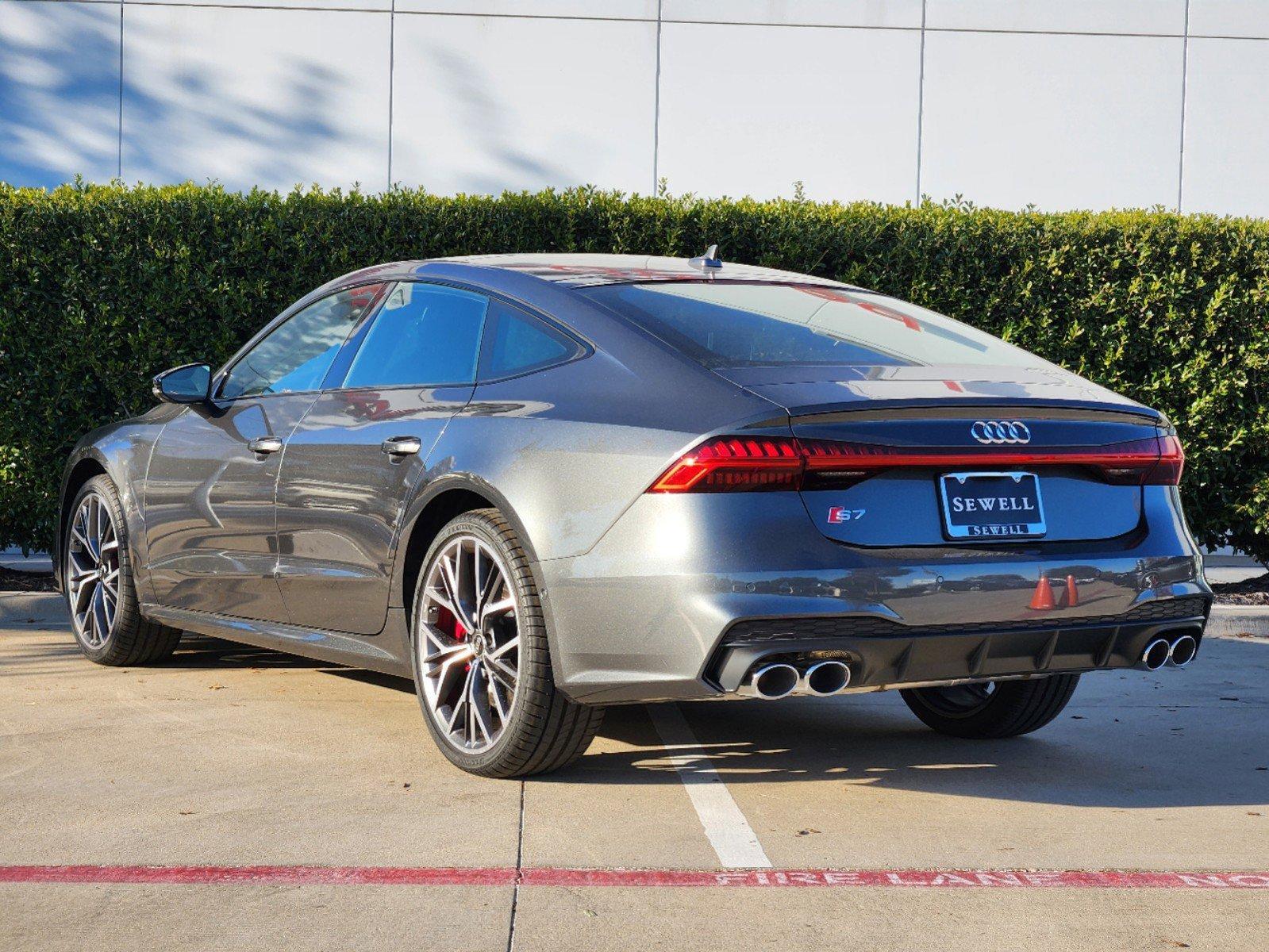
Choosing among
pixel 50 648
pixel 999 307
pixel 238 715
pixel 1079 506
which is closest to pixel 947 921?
pixel 1079 506

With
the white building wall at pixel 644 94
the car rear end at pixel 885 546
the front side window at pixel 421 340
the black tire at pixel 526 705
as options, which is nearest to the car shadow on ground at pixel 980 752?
the black tire at pixel 526 705

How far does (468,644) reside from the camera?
4.85 metres

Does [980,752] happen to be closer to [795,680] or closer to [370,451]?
[795,680]

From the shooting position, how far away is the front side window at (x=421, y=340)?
518 cm

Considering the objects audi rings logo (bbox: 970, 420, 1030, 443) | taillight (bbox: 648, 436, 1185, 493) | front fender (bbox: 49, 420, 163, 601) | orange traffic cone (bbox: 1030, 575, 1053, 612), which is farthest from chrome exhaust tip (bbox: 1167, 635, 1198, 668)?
front fender (bbox: 49, 420, 163, 601)

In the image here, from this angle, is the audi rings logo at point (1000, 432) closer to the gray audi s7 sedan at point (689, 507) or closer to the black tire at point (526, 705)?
the gray audi s7 sedan at point (689, 507)

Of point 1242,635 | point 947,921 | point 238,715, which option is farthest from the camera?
point 1242,635

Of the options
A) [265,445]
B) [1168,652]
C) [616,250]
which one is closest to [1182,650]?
[1168,652]

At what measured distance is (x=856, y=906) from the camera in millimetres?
3605

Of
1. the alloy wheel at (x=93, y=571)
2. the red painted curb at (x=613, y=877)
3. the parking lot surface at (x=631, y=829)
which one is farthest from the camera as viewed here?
the alloy wheel at (x=93, y=571)

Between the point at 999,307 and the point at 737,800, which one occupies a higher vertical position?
the point at 999,307

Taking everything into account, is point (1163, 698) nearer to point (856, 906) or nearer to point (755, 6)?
point (856, 906)

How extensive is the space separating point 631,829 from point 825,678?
656mm

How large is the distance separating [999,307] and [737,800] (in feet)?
18.9
